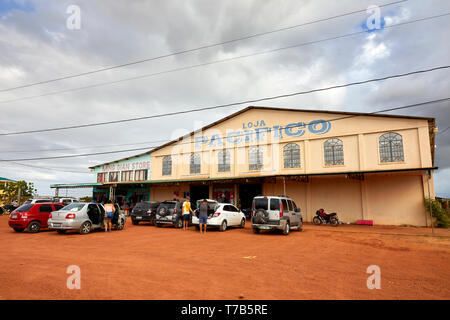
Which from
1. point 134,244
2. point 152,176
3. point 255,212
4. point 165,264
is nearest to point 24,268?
point 165,264

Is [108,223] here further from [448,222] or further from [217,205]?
[448,222]

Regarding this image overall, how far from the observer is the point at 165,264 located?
7.08 metres

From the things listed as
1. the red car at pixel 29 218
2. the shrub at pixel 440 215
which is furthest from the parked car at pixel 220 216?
the shrub at pixel 440 215

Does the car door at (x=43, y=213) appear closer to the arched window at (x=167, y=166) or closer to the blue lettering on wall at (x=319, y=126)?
the arched window at (x=167, y=166)

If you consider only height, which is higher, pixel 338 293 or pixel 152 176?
pixel 152 176

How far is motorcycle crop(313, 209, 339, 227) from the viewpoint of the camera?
19.4 meters

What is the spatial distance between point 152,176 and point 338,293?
26276mm

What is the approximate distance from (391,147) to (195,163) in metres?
16.1

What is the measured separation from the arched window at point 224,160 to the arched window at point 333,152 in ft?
27.1

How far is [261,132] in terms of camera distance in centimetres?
2392

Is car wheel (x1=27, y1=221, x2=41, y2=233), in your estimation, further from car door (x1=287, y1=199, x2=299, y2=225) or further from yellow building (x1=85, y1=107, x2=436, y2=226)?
car door (x1=287, y1=199, x2=299, y2=225)

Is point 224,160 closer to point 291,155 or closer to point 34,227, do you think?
point 291,155

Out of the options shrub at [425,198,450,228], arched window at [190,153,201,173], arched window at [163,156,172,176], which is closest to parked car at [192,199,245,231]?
arched window at [190,153,201,173]

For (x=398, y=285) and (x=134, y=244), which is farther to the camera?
(x=134, y=244)
